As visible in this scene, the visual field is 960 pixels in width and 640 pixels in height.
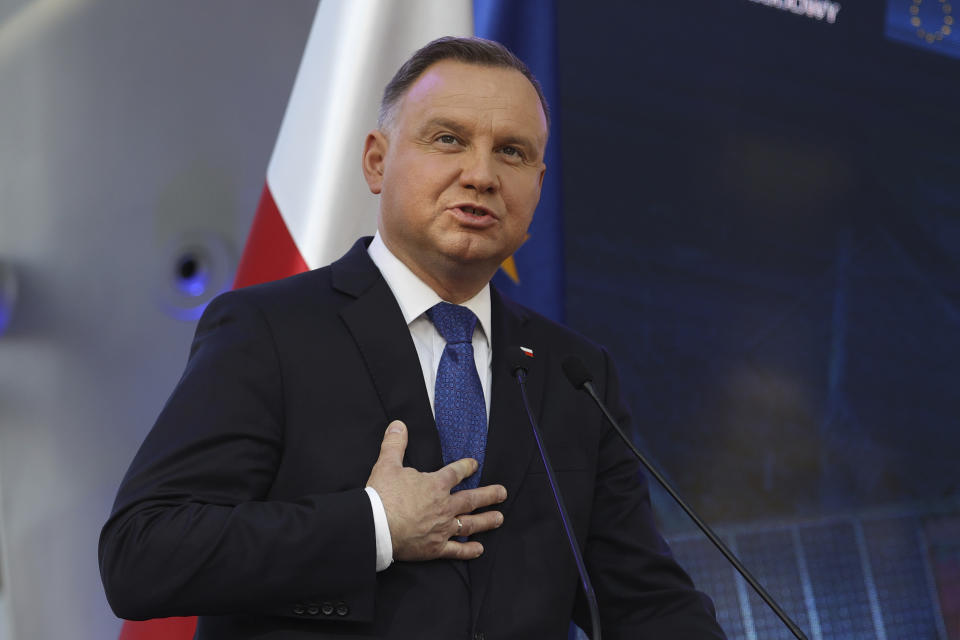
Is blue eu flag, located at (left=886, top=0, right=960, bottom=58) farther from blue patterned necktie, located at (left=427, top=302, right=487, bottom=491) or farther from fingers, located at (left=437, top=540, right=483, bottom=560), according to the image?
fingers, located at (left=437, top=540, right=483, bottom=560)

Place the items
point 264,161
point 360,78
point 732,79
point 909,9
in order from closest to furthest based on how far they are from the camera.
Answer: point 360,78, point 264,161, point 732,79, point 909,9

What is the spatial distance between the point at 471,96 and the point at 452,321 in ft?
1.05

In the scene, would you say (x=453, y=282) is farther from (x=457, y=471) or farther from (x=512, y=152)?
(x=457, y=471)

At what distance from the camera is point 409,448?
47.3 inches

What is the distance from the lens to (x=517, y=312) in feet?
4.85

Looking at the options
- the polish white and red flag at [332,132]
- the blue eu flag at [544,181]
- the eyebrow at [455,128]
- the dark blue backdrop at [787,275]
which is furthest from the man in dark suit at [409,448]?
the dark blue backdrop at [787,275]

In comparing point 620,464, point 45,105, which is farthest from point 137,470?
point 45,105

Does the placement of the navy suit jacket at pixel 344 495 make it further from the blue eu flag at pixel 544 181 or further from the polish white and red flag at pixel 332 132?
the blue eu flag at pixel 544 181

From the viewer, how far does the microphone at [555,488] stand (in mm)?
1005

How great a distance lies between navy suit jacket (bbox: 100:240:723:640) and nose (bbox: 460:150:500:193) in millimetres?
190

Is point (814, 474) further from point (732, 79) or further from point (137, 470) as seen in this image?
point (137, 470)

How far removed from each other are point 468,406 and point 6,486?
1.28 m

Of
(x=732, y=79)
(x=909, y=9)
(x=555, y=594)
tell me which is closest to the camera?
(x=555, y=594)

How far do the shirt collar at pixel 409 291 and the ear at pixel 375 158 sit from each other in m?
0.09
